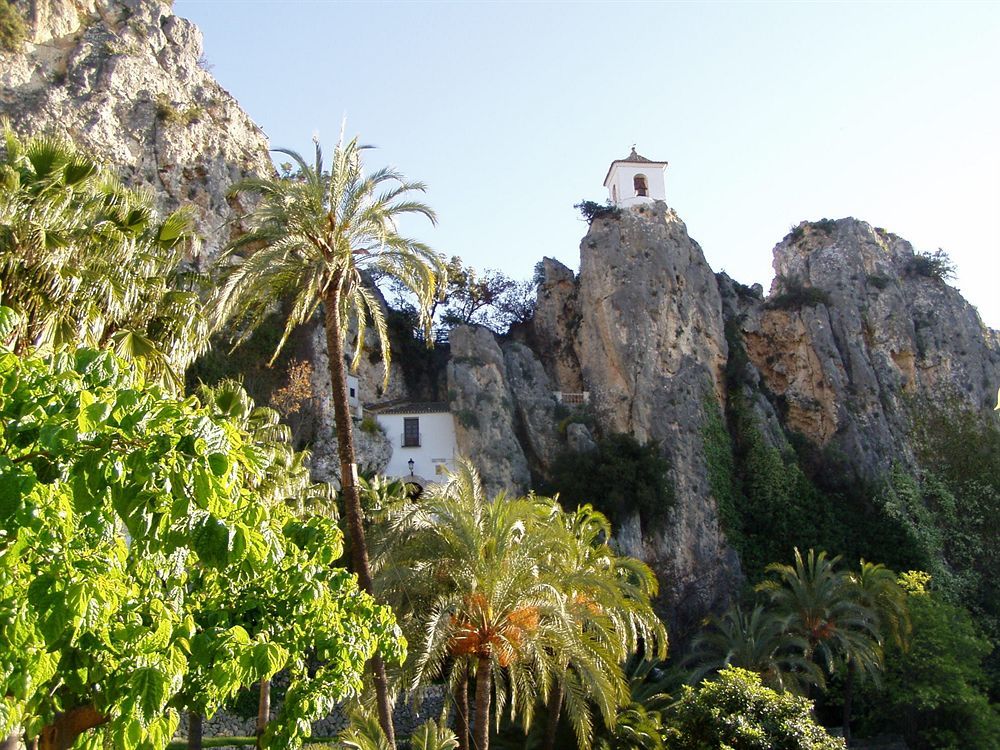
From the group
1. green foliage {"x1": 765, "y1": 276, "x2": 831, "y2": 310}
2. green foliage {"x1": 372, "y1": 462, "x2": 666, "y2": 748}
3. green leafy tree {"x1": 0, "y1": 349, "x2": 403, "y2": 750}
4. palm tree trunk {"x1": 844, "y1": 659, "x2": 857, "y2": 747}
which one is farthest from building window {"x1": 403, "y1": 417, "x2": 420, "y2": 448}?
green leafy tree {"x1": 0, "y1": 349, "x2": 403, "y2": 750}

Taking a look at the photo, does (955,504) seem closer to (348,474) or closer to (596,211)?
(596,211)

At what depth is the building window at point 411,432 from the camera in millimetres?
35469

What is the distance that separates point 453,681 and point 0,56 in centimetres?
2953

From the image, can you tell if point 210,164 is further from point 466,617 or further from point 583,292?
point 466,617

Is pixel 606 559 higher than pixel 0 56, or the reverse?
pixel 0 56

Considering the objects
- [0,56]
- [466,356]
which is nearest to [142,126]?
[0,56]

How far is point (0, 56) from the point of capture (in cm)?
3081

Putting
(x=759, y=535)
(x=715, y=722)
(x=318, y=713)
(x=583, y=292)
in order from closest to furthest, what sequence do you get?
(x=318, y=713), (x=715, y=722), (x=759, y=535), (x=583, y=292)

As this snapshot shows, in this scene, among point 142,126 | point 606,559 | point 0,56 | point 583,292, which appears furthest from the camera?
point 583,292

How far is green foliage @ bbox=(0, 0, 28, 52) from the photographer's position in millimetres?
31453

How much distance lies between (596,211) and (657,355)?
345 inches

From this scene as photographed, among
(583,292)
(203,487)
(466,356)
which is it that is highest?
(583,292)

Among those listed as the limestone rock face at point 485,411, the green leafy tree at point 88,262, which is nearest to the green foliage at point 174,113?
the limestone rock face at point 485,411

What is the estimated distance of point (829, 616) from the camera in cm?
2600
